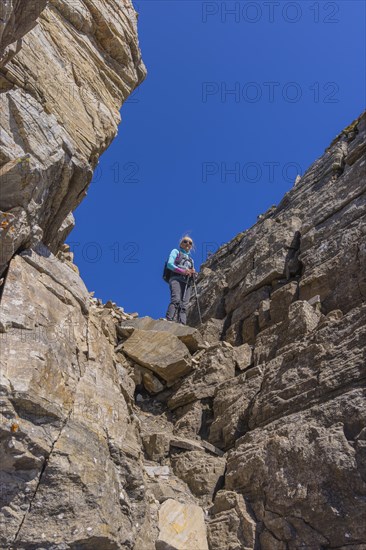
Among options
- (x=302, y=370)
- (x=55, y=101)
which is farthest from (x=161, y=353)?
(x=55, y=101)

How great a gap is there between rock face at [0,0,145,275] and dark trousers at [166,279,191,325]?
6.97 metres

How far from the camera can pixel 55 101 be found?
45.6 feet

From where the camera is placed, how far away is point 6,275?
11.0 metres

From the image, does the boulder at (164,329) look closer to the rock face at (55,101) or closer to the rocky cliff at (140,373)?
the rocky cliff at (140,373)

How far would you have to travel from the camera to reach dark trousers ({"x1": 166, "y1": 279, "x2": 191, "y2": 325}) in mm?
20812

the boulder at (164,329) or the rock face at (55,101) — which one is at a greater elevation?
the rock face at (55,101)

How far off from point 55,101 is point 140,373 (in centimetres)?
758

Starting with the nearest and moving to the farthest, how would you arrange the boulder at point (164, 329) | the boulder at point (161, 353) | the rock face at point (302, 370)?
the rock face at point (302, 370) < the boulder at point (161, 353) < the boulder at point (164, 329)

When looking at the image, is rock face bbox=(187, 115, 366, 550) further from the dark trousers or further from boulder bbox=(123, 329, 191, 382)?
boulder bbox=(123, 329, 191, 382)

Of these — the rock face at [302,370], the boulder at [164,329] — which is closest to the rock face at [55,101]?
the boulder at [164,329]

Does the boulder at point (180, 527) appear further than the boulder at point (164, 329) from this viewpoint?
No

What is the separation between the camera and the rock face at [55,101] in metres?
11.4

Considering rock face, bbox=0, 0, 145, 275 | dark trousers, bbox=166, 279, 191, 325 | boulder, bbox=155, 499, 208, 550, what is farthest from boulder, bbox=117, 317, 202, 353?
boulder, bbox=155, 499, 208, 550

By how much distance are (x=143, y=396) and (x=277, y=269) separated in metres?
5.86
